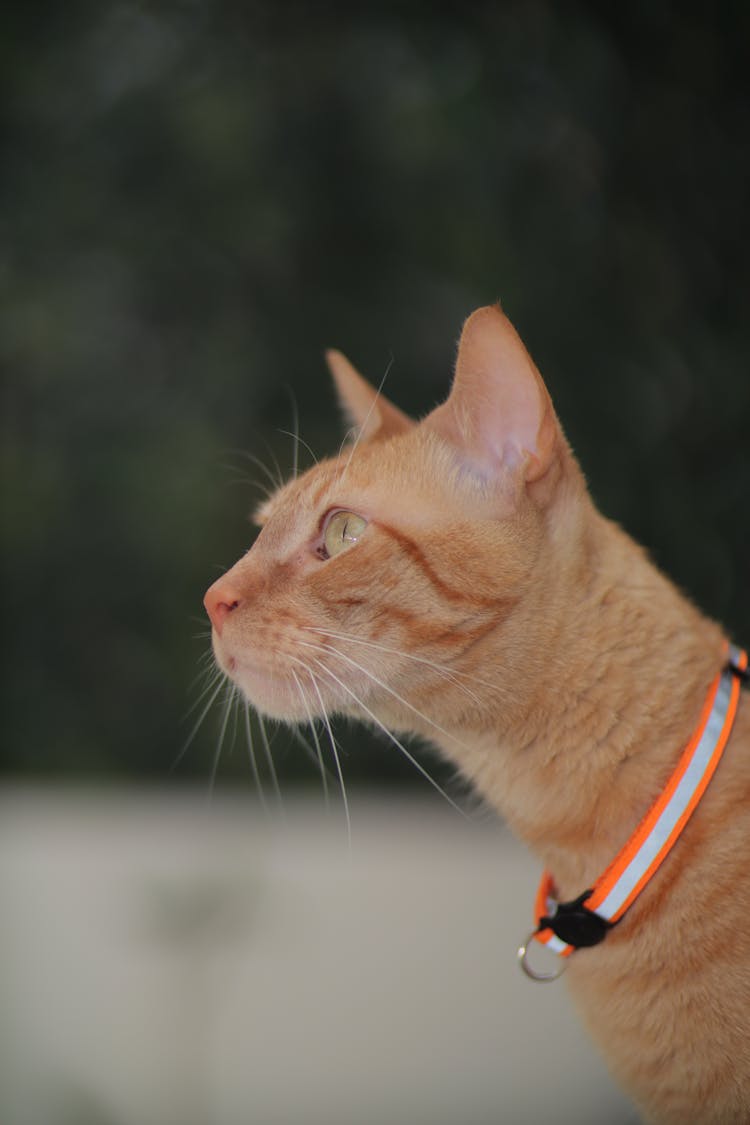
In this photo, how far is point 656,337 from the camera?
1.48 m

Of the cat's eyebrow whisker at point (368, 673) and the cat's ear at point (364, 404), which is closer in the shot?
the cat's eyebrow whisker at point (368, 673)

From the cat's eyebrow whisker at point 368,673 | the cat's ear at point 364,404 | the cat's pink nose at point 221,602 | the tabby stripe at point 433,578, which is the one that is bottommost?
the cat's pink nose at point 221,602

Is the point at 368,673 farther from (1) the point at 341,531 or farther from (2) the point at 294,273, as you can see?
(2) the point at 294,273

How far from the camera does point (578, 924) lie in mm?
706

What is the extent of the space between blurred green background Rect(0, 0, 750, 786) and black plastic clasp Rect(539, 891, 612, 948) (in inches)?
30.4

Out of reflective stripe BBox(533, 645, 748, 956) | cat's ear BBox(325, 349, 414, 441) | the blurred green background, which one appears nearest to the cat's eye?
cat's ear BBox(325, 349, 414, 441)

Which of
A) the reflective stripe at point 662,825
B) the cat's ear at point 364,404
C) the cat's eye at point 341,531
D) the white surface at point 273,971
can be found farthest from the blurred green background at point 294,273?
the reflective stripe at point 662,825

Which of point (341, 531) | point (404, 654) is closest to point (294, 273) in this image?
point (341, 531)

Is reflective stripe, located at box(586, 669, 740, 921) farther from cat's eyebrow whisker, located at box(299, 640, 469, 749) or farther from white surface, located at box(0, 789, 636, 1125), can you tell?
white surface, located at box(0, 789, 636, 1125)

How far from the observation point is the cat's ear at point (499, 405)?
2.27ft

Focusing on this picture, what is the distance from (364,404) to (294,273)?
2.67ft

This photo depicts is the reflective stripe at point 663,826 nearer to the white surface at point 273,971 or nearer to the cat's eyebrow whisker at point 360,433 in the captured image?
the cat's eyebrow whisker at point 360,433

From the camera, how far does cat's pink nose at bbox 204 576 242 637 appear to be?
0.76 m

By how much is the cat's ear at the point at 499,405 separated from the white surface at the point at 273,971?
26.0 inches
